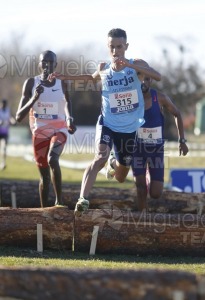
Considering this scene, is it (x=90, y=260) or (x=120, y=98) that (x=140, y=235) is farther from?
(x=120, y=98)

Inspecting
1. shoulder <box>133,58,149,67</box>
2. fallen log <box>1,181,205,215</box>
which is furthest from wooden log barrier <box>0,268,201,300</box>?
fallen log <box>1,181,205,215</box>

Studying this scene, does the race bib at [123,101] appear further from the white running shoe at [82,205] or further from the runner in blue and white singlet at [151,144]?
the white running shoe at [82,205]

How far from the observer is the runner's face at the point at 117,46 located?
997 cm

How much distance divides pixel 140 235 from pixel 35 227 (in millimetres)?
1226

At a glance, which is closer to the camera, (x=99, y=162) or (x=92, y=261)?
(x=92, y=261)

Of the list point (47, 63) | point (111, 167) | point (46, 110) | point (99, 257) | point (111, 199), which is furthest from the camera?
point (111, 199)

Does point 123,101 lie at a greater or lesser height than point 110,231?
greater

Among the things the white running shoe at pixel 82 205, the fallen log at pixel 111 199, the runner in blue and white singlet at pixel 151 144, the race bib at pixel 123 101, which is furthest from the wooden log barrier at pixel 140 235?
the fallen log at pixel 111 199

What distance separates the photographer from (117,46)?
9.98 meters

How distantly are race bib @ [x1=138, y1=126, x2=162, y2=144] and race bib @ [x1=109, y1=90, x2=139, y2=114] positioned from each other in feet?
3.29

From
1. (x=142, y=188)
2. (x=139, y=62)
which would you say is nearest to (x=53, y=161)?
(x=142, y=188)

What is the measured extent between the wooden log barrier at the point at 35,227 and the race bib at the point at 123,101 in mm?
1349

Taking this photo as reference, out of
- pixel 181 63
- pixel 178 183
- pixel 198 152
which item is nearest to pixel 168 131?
pixel 181 63

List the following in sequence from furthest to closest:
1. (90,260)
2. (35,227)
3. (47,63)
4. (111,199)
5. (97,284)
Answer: (111,199) → (47,63) → (35,227) → (90,260) → (97,284)
